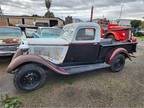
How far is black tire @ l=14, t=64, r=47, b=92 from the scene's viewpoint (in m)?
4.05

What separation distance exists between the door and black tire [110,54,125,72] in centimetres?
92

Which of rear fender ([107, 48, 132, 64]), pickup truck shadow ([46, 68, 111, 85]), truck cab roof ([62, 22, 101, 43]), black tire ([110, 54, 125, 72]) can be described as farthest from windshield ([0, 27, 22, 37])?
black tire ([110, 54, 125, 72])

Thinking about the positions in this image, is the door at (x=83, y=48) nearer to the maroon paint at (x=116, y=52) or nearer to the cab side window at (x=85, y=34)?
the cab side window at (x=85, y=34)

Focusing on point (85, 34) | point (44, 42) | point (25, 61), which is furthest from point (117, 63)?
point (25, 61)

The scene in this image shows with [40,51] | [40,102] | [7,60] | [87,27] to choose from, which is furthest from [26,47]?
[7,60]

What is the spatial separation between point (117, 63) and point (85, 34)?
1885mm

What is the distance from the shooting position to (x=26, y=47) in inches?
174

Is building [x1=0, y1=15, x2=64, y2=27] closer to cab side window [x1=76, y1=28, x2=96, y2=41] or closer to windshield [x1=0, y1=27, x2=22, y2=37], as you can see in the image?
windshield [x1=0, y1=27, x2=22, y2=37]

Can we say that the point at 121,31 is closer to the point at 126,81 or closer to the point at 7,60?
the point at 126,81

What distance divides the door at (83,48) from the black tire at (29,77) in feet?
3.31

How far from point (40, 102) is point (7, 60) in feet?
13.7

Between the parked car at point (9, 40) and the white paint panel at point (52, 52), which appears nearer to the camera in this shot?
the white paint panel at point (52, 52)

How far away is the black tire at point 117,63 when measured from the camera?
5.76 metres

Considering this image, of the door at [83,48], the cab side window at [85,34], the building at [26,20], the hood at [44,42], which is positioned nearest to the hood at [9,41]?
the hood at [44,42]
